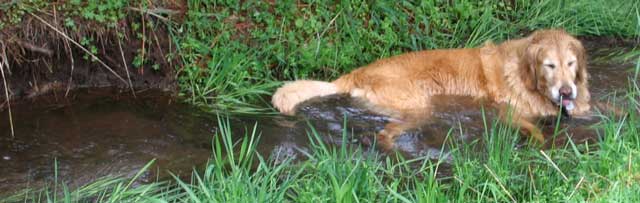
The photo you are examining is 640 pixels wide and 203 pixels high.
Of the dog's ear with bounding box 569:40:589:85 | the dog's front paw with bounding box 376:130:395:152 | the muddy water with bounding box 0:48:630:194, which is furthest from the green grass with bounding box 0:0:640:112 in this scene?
the dog's ear with bounding box 569:40:589:85

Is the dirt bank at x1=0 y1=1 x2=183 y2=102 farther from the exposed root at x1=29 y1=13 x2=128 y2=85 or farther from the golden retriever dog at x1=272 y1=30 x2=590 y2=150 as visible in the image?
the golden retriever dog at x1=272 y1=30 x2=590 y2=150

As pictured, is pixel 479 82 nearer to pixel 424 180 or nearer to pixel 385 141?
pixel 385 141

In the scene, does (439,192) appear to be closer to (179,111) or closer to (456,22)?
(179,111)

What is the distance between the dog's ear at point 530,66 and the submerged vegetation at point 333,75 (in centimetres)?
73

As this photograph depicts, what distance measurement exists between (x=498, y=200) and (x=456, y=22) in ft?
14.0

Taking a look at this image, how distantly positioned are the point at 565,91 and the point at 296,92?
2085mm

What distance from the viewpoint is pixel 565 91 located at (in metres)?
6.59

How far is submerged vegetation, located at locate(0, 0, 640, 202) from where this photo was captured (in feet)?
14.2

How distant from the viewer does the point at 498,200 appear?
4434 millimetres

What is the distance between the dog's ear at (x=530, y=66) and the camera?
268 inches

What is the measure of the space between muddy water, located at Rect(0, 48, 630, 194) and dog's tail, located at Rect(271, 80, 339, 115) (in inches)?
2.6

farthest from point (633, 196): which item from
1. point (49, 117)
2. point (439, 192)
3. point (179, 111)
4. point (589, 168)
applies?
point (49, 117)

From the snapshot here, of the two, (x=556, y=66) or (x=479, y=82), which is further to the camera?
(x=479, y=82)

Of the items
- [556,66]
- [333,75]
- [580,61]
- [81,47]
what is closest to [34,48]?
[81,47]
